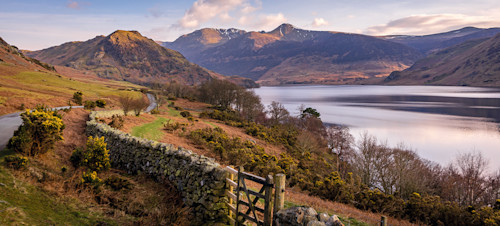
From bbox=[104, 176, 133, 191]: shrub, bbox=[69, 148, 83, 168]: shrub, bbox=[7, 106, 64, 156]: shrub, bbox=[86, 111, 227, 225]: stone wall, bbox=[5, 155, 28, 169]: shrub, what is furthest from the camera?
bbox=[69, 148, 83, 168]: shrub

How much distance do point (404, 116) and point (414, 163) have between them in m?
67.4

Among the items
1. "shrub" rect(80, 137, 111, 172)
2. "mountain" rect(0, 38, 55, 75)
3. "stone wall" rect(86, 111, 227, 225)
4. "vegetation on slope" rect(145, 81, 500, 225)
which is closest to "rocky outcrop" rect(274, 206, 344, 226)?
"stone wall" rect(86, 111, 227, 225)

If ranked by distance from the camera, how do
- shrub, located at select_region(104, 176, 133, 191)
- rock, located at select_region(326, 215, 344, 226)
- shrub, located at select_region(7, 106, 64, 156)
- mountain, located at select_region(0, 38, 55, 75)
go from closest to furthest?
1. rock, located at select_region(326, 215, 344, 226)
2. shrub, located at select_region(104, 176, 133, 191)
3. shrub, located at select_region(7, 106, 64, 156)
4. mountain, located at select_region(0, 38, 55, 75)

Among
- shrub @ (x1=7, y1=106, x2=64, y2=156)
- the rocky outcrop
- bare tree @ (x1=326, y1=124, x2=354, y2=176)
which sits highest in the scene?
shrub @ (x1=7, y1=106, x2=64, y2=156)

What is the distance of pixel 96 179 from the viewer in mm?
11078

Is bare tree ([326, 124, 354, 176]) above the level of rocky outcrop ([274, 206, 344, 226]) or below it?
below

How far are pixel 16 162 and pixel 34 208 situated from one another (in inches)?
138

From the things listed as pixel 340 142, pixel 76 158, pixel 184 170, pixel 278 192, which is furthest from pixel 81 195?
pixel 340 142

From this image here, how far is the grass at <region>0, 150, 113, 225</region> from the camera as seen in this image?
7750mm

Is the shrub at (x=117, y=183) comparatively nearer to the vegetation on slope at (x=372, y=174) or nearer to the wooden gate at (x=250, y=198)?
the wooden gate at (x=250, y=198)

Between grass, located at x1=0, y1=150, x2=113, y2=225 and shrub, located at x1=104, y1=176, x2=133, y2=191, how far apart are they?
6.11 ft

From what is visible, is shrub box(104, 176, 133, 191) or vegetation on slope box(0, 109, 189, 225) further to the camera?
shrub box(104, 176, 133, 191)

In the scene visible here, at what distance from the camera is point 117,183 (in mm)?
11539

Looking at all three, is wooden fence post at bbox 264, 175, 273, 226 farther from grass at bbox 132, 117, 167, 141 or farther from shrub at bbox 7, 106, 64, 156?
grass at bbox 132, 117, 167, 141
